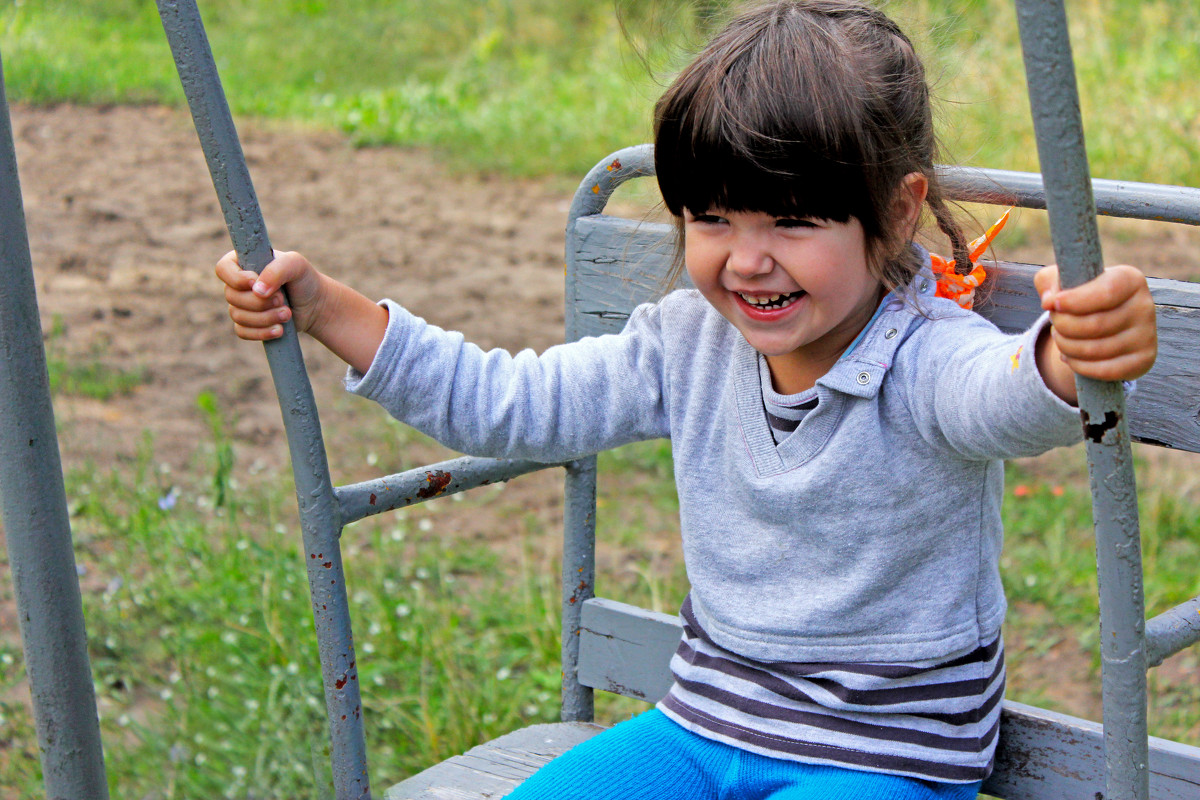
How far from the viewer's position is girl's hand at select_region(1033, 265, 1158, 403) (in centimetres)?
81

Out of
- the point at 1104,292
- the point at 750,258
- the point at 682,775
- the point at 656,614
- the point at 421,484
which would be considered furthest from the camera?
the point at 656,614

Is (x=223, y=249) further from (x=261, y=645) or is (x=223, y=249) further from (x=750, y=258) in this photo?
(x=750, y=258)

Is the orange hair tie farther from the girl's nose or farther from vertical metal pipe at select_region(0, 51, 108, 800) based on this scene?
vertical metal pipe at select_region(0, 51, 108, 800)

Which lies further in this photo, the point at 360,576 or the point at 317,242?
the point at 317,242

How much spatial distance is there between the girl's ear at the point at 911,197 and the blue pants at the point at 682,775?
55cm

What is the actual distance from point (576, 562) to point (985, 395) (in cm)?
73

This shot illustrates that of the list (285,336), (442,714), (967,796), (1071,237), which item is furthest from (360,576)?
(1071,237)

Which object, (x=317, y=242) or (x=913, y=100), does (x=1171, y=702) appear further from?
(x=317, y=242)

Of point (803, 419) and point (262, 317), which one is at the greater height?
point (262, 317)

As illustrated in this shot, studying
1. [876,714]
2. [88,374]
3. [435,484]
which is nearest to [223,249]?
[88,374]

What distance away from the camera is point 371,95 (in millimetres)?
6914

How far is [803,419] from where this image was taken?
4.15 feet

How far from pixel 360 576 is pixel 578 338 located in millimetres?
1124

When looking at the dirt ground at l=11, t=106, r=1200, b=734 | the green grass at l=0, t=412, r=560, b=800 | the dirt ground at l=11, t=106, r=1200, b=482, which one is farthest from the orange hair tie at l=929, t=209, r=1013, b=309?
the dirt ground at l=11, t=106, r=1200, b=482
